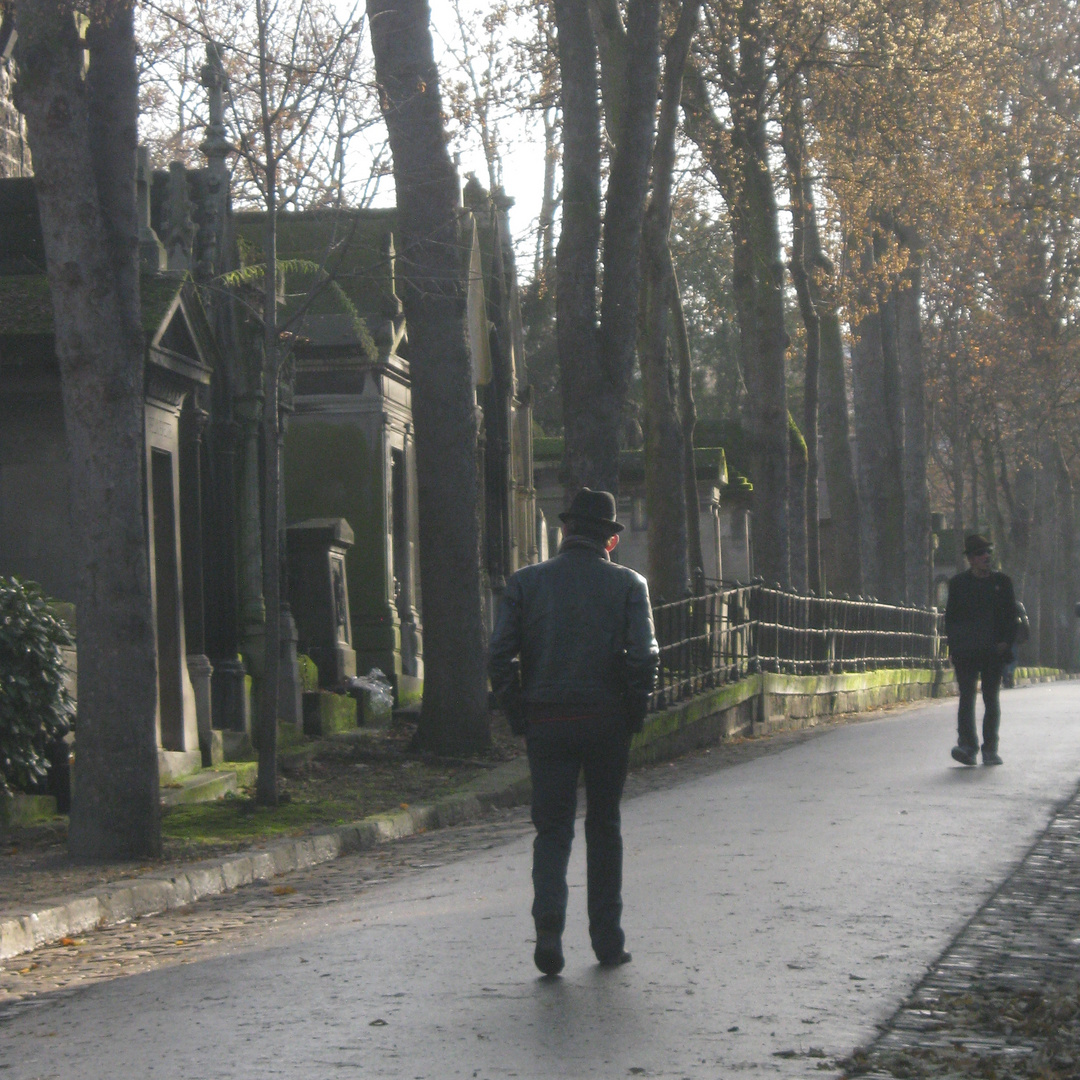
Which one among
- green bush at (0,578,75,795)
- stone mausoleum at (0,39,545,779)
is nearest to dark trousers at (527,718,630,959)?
green bush at (0,578,75,795)

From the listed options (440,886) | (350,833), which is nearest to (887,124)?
(350,833)

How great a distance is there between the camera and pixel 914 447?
125 feet

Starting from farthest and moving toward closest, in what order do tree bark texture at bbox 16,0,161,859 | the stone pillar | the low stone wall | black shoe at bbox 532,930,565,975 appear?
1. the low stone wall
2. the stone pillar
3. tree bark texture at bbox 16,0,161,859
4. black shoe at bbox 532,930,565,975

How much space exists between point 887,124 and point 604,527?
19048 millimetres

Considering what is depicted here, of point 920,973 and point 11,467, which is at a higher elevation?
point 11,467

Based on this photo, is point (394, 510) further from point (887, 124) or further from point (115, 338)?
point (115, 338)

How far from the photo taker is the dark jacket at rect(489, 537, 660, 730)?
6.75 meters

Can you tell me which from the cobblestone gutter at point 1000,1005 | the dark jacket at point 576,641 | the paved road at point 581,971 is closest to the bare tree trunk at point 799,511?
the paved road at point 581,971

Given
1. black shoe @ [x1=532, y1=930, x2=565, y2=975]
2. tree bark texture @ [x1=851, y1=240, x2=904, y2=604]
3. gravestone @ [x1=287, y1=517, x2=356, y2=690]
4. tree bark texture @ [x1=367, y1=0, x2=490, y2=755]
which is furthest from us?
tree bark texture @ [x1=851, y1=240, x2=904, y2=604]

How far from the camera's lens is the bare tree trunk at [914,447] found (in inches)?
1481

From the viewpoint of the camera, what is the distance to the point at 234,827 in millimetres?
11562

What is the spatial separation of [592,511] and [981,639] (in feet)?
27.7

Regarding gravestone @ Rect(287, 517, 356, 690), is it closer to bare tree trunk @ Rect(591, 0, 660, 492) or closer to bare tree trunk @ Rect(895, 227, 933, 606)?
bare tree trunk @ Rect(591, 0, 660, 492)

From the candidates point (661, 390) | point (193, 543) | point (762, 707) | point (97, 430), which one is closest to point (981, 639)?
point (193, 543)
